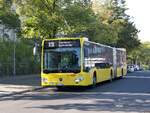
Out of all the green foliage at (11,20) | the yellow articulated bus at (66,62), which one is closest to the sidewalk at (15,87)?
the yellow articulated bus at (66,62)

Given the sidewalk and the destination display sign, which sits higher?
the destination display sign

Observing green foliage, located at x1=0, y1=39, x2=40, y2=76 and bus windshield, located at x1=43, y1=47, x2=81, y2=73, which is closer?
bus windshield, located at x1=43, y1=47, x2=81, y2=73

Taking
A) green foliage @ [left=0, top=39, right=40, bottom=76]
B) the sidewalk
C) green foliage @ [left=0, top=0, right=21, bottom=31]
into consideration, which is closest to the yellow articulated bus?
the sidewalk

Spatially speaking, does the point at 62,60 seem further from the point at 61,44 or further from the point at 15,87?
the point at 15,87

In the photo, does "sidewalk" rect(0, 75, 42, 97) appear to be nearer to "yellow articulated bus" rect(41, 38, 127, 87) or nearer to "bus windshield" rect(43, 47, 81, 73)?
"yellow articulated bus" rect(41, 38, 127, 87)

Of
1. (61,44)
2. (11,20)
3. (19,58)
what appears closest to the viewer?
(61,44)

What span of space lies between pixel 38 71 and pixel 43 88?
24.4m

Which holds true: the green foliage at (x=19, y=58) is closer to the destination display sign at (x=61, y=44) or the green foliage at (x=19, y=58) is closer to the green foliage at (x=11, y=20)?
the green foliage at (x=11, y=20)

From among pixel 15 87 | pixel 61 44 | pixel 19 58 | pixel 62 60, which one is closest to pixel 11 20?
pixel 19 58

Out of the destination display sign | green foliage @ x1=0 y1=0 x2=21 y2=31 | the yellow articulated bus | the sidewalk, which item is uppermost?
green foliage @ x1=0 y1=0 x2=21 y2=31

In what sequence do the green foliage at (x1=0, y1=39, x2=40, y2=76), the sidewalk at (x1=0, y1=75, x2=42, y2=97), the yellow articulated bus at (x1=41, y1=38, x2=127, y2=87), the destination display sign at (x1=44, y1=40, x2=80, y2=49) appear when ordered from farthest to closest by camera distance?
1. the green foliage at (x1=0, y1=39, x2=40, y2=76)
2. the destination display sign at (x1=44, y1=40, x2=80, y2=49)
3. the yellow articulated bus at (x1=41, y1=38, x2=127, y2=87)
4. the sidewalk at (x1=0, y1=75, x2=42, y2=97)

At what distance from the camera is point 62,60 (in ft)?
91.7

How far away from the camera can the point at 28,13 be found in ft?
128

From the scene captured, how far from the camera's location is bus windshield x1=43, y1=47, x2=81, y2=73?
2769 centimetres
